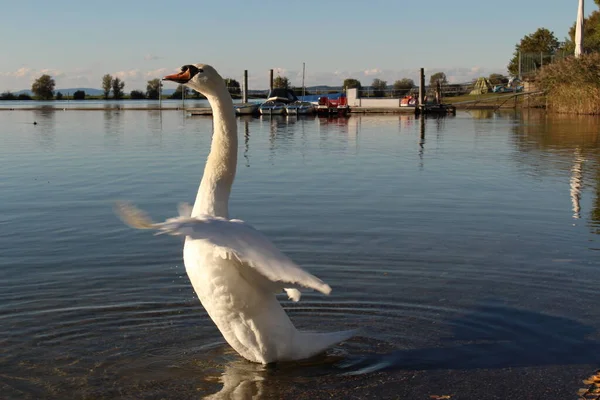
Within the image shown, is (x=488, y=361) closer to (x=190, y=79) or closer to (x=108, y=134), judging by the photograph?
(x=190, y=79)

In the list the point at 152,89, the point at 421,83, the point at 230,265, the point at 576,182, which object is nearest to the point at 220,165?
the point at 230,265

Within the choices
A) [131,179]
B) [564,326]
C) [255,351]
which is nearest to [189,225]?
[255,351]

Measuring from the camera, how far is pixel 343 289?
8500mm

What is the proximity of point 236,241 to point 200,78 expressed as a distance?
1755 mm

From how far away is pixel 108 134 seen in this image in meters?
38.3

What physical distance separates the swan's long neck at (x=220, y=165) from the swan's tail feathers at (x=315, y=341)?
121 centimetres

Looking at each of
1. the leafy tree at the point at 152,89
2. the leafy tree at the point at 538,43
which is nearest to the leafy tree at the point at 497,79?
the leafy tree at the point at 538,43

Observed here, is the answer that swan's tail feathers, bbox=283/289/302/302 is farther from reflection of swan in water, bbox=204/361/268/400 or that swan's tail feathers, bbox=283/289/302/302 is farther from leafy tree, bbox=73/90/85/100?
leafy tree, bbox=73/90/85/100

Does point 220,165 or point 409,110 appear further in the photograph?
point 409,110

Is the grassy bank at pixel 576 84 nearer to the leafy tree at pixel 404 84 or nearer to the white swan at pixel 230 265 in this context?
the white swan at pixel 230 265

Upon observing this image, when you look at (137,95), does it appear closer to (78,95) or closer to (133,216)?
(78,95)

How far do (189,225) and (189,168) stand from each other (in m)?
16.3

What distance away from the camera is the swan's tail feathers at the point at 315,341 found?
6305 millimetres

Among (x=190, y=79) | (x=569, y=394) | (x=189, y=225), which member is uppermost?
(x=190, y=79)
